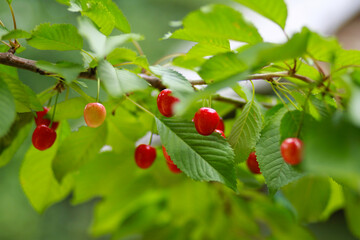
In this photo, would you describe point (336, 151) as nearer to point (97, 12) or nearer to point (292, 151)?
point (292, 151)

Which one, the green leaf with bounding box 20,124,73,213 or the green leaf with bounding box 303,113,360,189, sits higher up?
the green leaf with bounding box 303,113,360,189

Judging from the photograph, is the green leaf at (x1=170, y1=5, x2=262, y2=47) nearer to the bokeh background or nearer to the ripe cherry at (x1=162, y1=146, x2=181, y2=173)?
the ripe cherry at (x1=162, y1=146, x2=181, y2=173)

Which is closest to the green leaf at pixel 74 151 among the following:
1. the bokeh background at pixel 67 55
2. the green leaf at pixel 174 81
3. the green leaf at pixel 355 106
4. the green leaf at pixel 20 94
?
the green leaf at pixel 20 94

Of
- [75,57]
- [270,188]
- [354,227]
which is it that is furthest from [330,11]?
[270,188]

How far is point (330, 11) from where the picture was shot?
212cm

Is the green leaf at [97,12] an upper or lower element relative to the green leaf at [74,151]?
A: upper

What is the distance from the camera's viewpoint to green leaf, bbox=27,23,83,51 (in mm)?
459

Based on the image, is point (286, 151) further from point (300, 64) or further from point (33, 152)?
point (33, 152)

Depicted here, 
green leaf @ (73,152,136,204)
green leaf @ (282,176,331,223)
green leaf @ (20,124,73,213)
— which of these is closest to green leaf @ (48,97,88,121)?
green leaf @ (20,124,73,213)

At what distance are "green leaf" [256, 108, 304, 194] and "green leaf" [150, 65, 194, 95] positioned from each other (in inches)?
5.9

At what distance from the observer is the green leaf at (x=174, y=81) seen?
→ 41cm

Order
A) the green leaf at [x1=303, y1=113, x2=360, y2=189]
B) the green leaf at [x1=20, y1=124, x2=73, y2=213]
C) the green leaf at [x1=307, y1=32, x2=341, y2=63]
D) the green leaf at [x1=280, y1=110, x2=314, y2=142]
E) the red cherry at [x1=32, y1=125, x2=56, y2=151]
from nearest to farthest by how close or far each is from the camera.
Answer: the green leaf at [x1=303, y1=113, x2=360, y2=189] → the green leaf at [x1=307, y1=32, x2=341, y2=63] → the green leaf at [x1=280, y1=110, x2=314, y2=142] → the red cherry at [x1=32, y1=125, x2=56, y2=151] → the green leaf at [x1=20, y1=124, x2=73, y2=213]

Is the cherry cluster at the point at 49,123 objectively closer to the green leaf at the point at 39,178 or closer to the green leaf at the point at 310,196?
the green leaf at the point at 39,178

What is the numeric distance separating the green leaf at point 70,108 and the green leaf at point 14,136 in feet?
0.16
